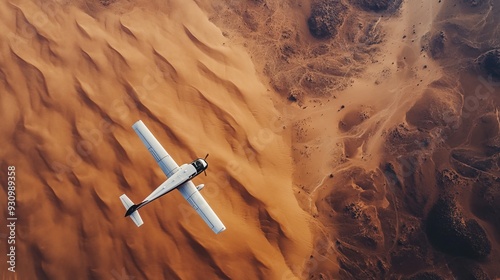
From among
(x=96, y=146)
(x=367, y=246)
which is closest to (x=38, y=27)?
(x=96, y=146)

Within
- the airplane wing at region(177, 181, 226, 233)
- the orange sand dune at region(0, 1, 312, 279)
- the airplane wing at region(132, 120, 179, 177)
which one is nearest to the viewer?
the airplane wing at region(177, 181, 226, 233)

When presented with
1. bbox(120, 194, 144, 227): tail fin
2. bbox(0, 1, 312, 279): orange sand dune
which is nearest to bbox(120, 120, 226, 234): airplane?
bbox(120, 194, 144, 227): tail fin

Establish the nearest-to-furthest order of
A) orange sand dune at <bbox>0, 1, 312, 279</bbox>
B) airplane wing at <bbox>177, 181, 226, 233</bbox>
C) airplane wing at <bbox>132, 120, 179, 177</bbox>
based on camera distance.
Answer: airplane wing at <bbox>177, 181, 226, 233</bbox> → orange sand dune at <bbox>0, 1, 312, 279</bbox> → airplane wing at <bbox>132, 120, 179, 177</bbox>

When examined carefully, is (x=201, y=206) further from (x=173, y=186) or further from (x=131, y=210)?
(x=131, y=210)

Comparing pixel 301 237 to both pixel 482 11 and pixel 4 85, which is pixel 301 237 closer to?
pixel 4 85

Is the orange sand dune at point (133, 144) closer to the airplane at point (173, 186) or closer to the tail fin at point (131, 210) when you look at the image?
the tail fin at point (131, 210)

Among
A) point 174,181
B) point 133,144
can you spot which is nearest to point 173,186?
point 174,181

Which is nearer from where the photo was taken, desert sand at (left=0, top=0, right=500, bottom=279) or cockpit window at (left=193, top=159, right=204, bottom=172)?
cockpit window at (left=193, top=159, right=204, bottom=172)

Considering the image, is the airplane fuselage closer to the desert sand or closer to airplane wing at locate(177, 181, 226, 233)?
airplane wing at locate(177, 181, 226, 233)

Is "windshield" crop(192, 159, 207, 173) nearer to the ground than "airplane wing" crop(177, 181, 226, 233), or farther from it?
farther from it
